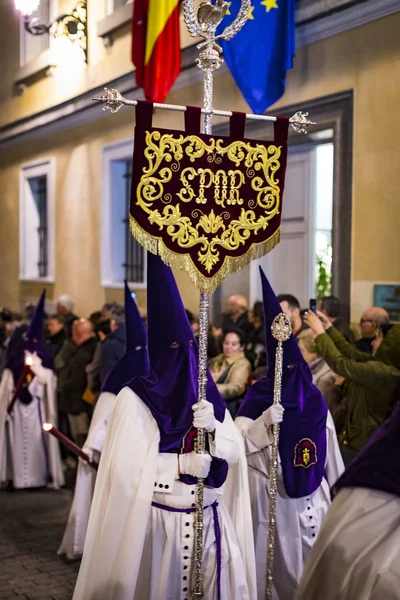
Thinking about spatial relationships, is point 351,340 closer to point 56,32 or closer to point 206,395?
point 206,395

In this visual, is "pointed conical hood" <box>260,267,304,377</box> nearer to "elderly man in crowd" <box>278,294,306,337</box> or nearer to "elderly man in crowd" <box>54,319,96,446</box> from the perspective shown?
"elderly man in crowd" <box>278,294,306,337</box>

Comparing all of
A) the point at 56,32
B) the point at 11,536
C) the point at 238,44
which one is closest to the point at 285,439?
the point at 11,536

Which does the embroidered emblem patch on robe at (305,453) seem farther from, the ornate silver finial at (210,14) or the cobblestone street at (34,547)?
the ornate silver finial at (210,14)

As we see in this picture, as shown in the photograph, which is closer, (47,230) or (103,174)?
(103,174)

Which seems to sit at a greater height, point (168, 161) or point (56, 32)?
point (56, 32)

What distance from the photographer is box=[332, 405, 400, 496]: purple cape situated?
9.60ft

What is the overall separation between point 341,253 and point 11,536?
4302mm

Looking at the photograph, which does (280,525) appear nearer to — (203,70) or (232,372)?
(232,372)

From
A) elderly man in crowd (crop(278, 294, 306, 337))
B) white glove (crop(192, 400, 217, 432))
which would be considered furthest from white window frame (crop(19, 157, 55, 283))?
white glove (crop(192, 400, 217, 432))

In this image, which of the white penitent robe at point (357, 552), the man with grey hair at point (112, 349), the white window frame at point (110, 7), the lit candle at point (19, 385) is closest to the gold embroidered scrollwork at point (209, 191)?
the white penitent robe at point (357, 552)

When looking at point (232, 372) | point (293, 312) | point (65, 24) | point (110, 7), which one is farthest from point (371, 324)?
point (65, 24)

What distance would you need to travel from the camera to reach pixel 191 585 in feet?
13.6

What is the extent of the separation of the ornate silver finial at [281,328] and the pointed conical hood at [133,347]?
136 centimetres

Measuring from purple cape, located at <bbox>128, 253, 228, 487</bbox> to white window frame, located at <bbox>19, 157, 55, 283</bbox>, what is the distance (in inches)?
438
